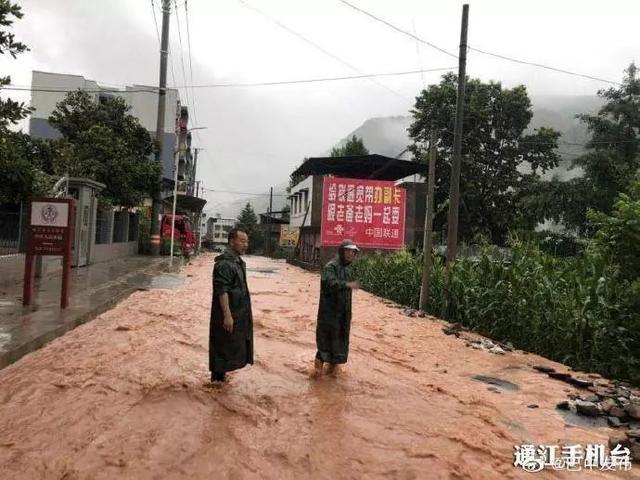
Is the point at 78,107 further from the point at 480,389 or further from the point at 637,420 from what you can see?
the point at 637,420

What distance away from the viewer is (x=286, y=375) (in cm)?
726

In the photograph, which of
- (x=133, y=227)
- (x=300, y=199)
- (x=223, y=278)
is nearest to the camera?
(x=223, y=278)

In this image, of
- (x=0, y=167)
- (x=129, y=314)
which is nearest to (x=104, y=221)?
(x=129, y=314)

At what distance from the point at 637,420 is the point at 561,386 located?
1.48m

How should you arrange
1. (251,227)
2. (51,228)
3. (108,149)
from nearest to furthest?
(51,228) → (108,149) → (251,227)

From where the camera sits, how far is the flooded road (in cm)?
446

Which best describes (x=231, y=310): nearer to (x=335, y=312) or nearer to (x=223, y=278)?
(x=223, y=278)

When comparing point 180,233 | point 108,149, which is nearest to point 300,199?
point 180,233

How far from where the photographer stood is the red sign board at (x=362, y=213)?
25312 millimetres

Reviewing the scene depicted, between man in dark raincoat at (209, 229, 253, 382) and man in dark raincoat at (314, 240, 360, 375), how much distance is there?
119cm

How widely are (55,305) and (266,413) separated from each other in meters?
5.80

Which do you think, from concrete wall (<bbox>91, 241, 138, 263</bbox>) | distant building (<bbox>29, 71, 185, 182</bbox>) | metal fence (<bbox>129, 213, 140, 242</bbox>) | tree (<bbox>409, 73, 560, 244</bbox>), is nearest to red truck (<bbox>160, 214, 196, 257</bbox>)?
metal fence (<bbox>129, 213, 140, 242</bbox>)

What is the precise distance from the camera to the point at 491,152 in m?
31.2

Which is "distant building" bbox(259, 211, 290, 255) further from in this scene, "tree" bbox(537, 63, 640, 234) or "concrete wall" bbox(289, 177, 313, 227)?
"tree" bbox(537, 63, 640, 234)
